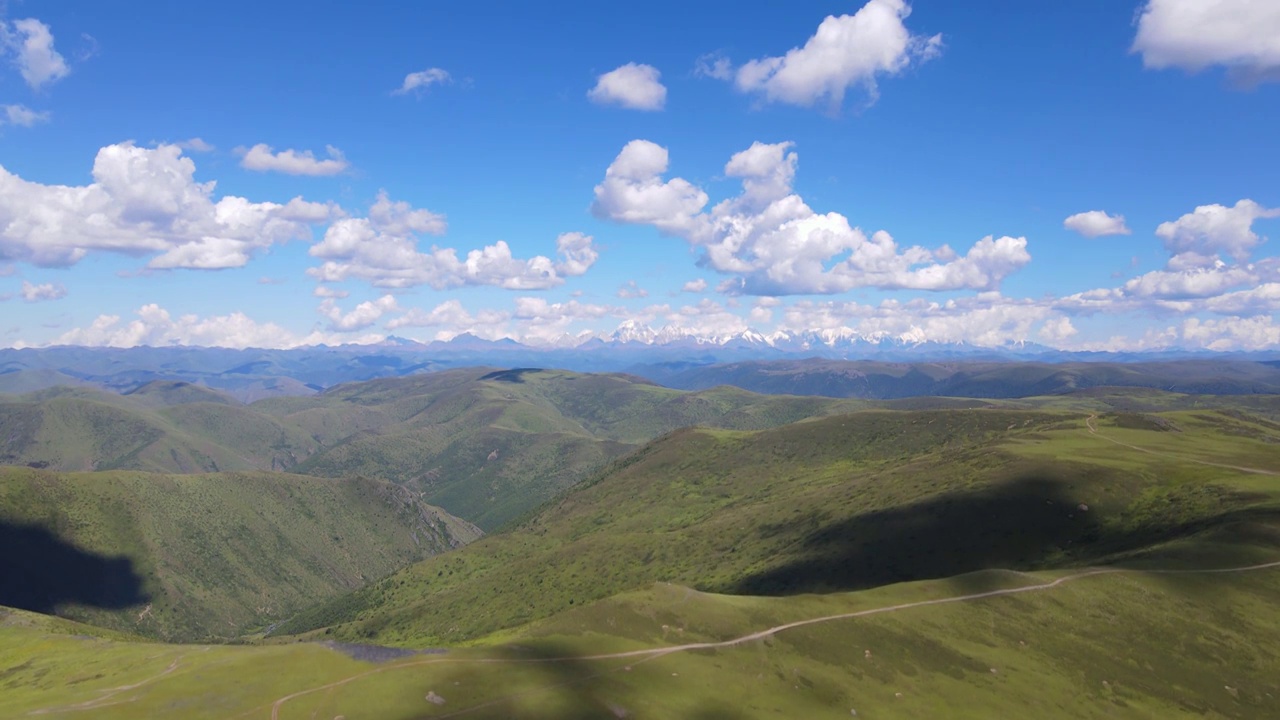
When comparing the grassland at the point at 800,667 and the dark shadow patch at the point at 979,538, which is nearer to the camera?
the grassland at the point at 800,667

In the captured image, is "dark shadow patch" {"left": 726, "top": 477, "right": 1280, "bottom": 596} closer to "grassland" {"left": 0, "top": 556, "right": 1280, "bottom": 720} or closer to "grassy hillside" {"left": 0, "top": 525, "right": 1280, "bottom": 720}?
"grassy hillside" {"left": 0, "top": 525, "right": 1280, "bottom": 720}

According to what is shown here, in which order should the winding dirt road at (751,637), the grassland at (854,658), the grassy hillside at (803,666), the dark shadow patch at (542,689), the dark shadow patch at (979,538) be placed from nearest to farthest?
1. the dark shadow patch at (542,689)
2. the grassy hillside at (803,666)
3. the grassland at (854,658)
4. the winding dirt road at (751,637)
5. the dark shadow patch at (979,538)

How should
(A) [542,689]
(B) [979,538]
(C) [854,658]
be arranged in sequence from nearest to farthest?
1. (A) [542,689]
2. (C) [854,658]
3. (B) [979,538]

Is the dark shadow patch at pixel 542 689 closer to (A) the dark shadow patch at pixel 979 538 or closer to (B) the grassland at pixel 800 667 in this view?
(B) the grassland at pixel 800 667

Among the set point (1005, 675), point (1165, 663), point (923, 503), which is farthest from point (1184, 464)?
point (1005, 675)

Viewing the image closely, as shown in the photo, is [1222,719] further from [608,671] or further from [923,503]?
[923,503]

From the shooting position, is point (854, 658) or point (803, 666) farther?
point (854, 658)

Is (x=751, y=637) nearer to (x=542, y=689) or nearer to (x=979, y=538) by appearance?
(x=542, y=689)

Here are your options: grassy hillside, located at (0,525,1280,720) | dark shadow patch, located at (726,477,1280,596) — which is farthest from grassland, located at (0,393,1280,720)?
dark shadow patch, located at (726,477,1280,596)

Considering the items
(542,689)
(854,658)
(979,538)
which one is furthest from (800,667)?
(979,538)

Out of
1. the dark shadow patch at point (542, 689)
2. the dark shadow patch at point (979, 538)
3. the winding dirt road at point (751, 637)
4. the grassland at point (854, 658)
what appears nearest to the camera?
the dark shadow patch at point (542, 689)

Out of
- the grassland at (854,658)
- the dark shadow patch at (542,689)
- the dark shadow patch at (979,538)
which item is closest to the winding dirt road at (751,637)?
the grassland at (854,658)
